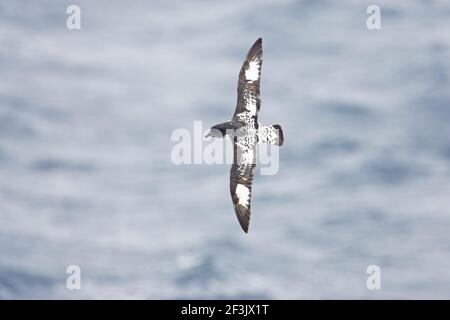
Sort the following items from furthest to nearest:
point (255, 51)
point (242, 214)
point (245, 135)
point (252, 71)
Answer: point (255, 51), point (252, 71), point (245, 135), point (242, 214)

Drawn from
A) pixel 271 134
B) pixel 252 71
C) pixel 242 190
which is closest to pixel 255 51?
pixel 252 71

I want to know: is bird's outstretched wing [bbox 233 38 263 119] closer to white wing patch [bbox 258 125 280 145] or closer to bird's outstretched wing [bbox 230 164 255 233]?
white wing patch [bbox 258 125 280 145]

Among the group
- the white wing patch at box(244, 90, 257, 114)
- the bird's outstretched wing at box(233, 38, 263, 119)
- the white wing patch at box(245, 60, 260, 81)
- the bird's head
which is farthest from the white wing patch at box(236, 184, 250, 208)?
the white wing patch at box(245, 60, 260, 81)

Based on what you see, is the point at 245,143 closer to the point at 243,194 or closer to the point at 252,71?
the point at 243,194

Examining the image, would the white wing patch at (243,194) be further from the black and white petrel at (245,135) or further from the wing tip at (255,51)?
the wing tip at (255,51)

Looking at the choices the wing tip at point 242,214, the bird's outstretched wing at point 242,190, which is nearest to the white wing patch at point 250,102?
the bird's outstretched wing at point 242,190

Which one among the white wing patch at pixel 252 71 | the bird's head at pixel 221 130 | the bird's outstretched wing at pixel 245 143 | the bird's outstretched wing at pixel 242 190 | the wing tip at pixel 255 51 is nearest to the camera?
the bird's outstretched wing at pixel 242 190

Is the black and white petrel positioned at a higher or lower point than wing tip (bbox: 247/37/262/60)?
lower
